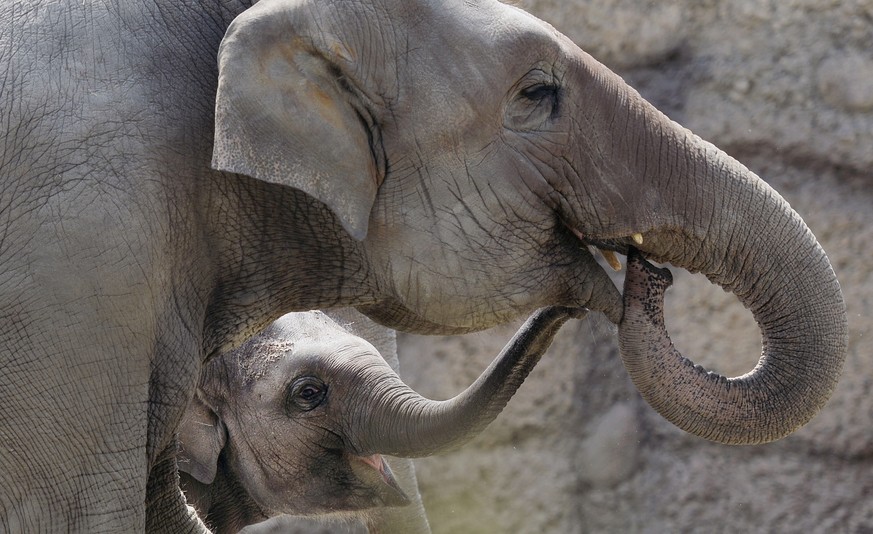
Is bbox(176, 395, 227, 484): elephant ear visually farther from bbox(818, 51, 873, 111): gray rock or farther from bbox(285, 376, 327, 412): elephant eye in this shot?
bbox(818, 51, 873, 111): gray rock

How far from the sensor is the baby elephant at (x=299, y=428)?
4223mm

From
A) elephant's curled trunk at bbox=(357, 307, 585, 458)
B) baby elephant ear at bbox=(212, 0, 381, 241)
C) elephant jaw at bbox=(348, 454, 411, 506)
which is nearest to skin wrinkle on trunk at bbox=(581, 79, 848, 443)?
elephant's curled trunk at bbox=(357, 307, 585, 458)

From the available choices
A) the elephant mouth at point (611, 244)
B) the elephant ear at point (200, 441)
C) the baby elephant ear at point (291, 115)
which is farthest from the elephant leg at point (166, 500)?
the elephant ear at point (200, 441)

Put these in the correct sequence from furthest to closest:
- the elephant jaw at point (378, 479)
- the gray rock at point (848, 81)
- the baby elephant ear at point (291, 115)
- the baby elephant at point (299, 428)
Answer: the gray rock at point (848, 81)
the elephant jaw at point (378, 479)
the baby elephant at point (299, 428)
the baby elephant ear at point (291, 115)

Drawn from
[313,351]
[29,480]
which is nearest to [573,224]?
[29,480]

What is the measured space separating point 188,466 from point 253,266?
1.83 metres

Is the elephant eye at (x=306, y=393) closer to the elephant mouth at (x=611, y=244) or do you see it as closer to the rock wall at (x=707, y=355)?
the elephant mouth at (x=611, y=244)

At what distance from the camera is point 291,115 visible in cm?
271

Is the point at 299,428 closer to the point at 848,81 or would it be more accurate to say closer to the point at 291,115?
the point at 291,115

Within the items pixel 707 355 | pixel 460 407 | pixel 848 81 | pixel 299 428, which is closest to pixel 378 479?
pixel 299 428

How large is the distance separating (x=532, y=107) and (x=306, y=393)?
73.1 inches

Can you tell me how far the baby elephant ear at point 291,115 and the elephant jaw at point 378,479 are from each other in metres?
1.72

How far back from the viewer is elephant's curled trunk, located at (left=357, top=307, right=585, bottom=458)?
3305 mm

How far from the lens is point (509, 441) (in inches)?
252
